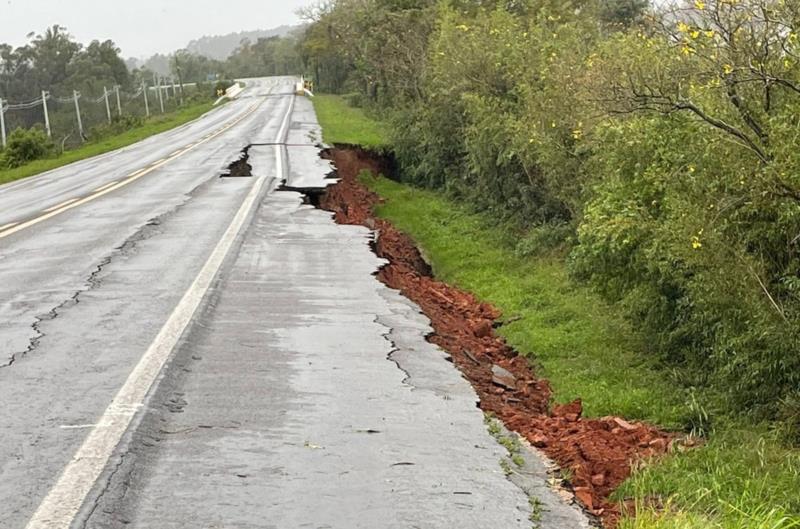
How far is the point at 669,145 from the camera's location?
959cm

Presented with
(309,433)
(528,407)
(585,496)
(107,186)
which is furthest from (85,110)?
(585,496)

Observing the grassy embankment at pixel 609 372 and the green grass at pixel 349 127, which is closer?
the grassy embankment at pixel 609 372

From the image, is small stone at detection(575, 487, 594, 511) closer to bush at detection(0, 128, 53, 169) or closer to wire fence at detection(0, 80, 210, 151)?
bush at detection(0, 128, 53, 169)

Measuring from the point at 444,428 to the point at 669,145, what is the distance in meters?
4.90

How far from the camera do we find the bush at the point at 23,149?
118ft

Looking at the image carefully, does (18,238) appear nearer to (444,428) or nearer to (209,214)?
(209,214)

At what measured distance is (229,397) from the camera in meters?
6.17

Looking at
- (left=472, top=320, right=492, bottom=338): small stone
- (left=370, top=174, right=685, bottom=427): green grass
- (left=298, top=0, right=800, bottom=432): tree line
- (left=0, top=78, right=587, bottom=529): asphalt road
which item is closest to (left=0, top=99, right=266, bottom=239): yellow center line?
(left=0, top=78, right=587, bottom=529): asphalt road

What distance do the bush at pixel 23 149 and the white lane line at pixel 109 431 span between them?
95.8ft

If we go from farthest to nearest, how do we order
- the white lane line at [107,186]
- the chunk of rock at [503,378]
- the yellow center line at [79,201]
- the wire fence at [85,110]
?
the wire fence at [85,110], the white lane line at [107,186], the yellow center line at [79,201], the chunk of rock at [503,378]

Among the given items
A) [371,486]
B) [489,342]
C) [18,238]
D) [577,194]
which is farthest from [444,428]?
[577,194]

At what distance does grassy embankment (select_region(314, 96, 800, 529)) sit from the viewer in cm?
527

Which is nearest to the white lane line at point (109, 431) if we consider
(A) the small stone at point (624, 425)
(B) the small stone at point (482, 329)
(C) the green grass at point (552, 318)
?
(A) the small stone at point (624, 425)

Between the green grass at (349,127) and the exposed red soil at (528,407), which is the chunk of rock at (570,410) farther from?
the green grass at (349,127)
